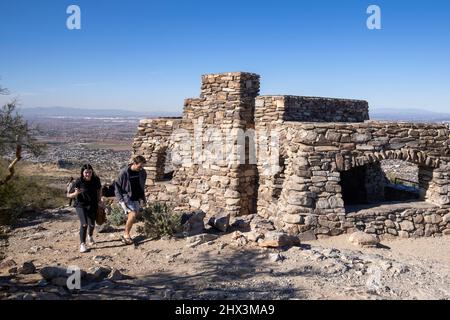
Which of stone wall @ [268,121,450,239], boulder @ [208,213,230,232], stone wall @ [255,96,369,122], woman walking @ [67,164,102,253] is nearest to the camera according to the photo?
woman walking @ [67,164,102,253]

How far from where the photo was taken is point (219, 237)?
855 cm

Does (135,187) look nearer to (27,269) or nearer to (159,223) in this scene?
(159,223)

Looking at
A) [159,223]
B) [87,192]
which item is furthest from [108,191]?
[159,223]

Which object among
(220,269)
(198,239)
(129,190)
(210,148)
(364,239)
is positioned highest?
(210,148)

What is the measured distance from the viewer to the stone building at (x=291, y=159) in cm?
970

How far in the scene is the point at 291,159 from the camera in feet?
33.3

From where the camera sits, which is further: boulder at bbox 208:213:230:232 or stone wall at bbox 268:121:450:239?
stone wall at bbox 268:121:450:239

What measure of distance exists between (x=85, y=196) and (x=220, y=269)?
3.10m

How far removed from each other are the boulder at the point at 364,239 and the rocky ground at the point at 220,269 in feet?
0.44

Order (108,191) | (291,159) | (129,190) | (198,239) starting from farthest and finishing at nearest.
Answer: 1. (291,159)
2. (108,191)
3. (129,190)
4. (198,239)

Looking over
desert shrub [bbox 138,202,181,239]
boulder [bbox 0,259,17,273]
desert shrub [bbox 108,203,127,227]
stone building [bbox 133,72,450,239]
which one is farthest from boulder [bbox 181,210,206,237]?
boulder [bbox 0,259,17,273]

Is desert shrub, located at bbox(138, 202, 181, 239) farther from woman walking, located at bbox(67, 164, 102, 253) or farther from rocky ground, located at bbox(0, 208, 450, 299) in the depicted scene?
woman walking, located at bbox(67, 164, 102, 253)

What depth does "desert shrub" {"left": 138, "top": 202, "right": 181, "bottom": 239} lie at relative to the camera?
852 centimetres

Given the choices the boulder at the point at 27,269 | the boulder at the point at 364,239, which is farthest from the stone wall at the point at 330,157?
the boulder at the point at 27,269
